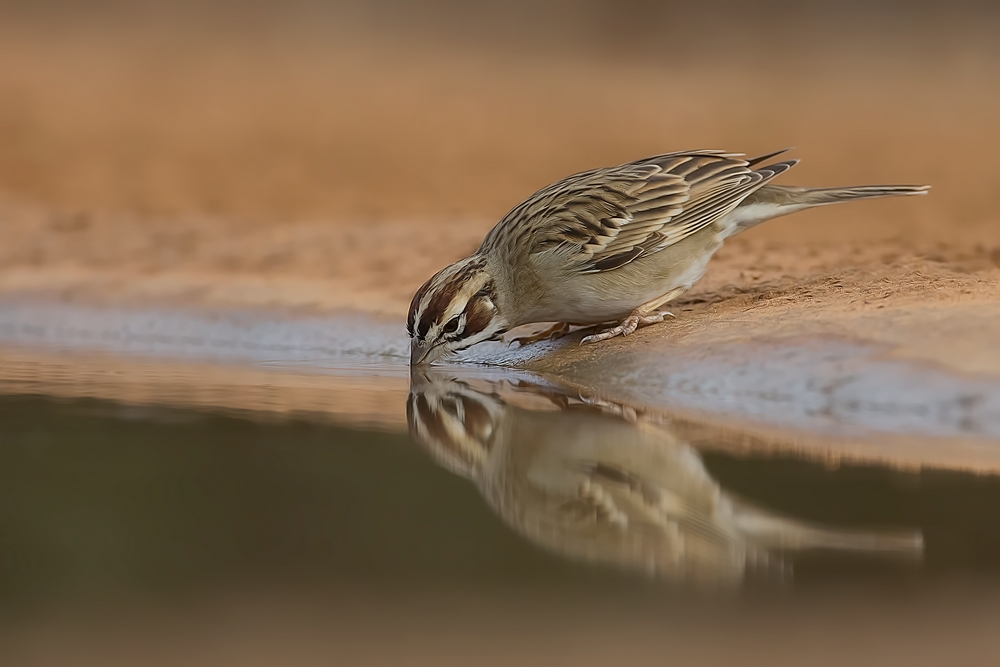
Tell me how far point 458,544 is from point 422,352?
344cm

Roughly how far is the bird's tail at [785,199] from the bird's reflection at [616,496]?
98.2 inches

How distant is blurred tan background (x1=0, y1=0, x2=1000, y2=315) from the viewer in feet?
29.5

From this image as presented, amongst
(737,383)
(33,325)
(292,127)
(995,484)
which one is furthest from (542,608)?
(292,127)

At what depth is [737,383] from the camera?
5383mm

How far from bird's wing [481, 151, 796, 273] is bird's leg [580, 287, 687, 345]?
0.34 meters

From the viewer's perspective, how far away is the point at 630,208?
21.7ft

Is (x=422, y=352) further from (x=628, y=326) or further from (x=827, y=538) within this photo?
(x=827, y=538)

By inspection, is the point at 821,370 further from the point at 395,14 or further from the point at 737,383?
the point at 395,14

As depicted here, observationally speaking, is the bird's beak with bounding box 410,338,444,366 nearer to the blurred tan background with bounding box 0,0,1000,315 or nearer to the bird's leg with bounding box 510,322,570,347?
the bird's leg with bounding box 510,322,570,347

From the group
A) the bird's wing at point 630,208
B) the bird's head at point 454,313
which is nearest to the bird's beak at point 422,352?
the bird's head at point 454,313

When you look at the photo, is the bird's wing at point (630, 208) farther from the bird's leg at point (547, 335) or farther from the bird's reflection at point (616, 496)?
the bird's reflection at point (616, 496)

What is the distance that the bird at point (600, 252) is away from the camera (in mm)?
6375

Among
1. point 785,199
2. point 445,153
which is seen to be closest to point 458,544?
point 785,199

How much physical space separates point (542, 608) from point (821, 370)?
3.10m
